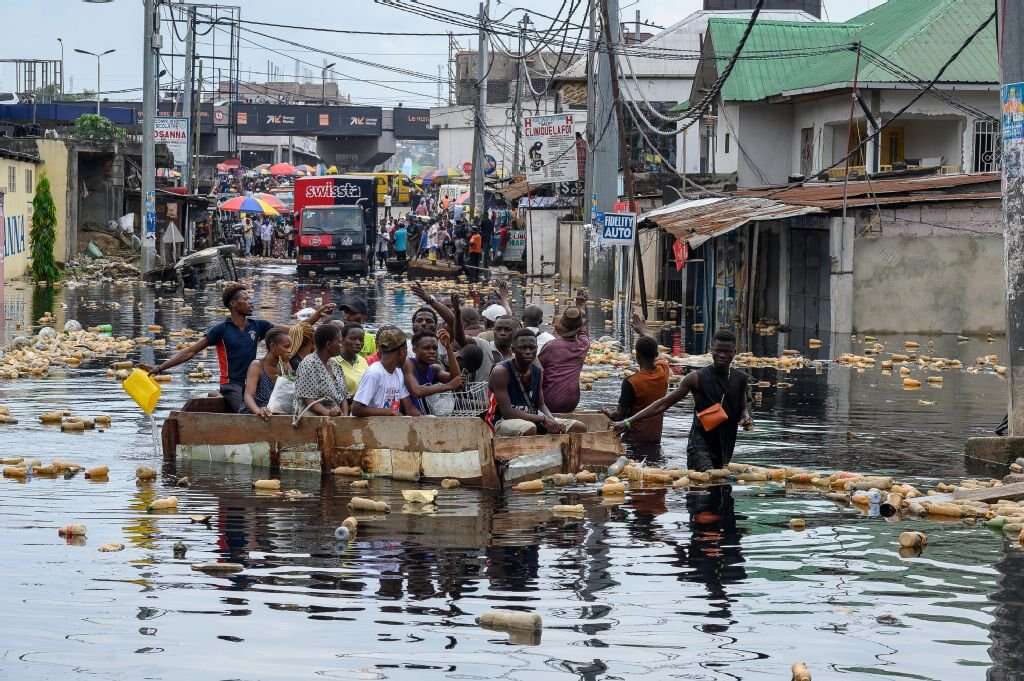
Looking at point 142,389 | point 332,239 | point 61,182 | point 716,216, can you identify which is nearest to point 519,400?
point 142,389

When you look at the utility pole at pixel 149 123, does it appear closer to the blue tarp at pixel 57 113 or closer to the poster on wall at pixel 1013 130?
the blue tarp at pixel 57 113

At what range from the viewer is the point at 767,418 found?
1877 cm

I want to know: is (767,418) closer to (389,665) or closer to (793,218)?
(389,665)

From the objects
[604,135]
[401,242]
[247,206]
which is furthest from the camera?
[247,206]

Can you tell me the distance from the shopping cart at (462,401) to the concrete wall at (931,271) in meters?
17.3

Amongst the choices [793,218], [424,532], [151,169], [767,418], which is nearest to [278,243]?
[151,169]

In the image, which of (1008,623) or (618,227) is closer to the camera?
(1008,623)

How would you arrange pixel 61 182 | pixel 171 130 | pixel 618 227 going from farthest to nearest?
pixel 171 130
pixel 61 182
pixel 618 227

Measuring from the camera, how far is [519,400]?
13.8 m

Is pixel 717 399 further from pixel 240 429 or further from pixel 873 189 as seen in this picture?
pixel 873 189

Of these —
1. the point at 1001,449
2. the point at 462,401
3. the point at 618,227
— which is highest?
the point at 618,227

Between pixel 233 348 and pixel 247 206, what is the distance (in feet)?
172

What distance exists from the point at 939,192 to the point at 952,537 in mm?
20594

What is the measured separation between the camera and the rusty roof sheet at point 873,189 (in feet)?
101
